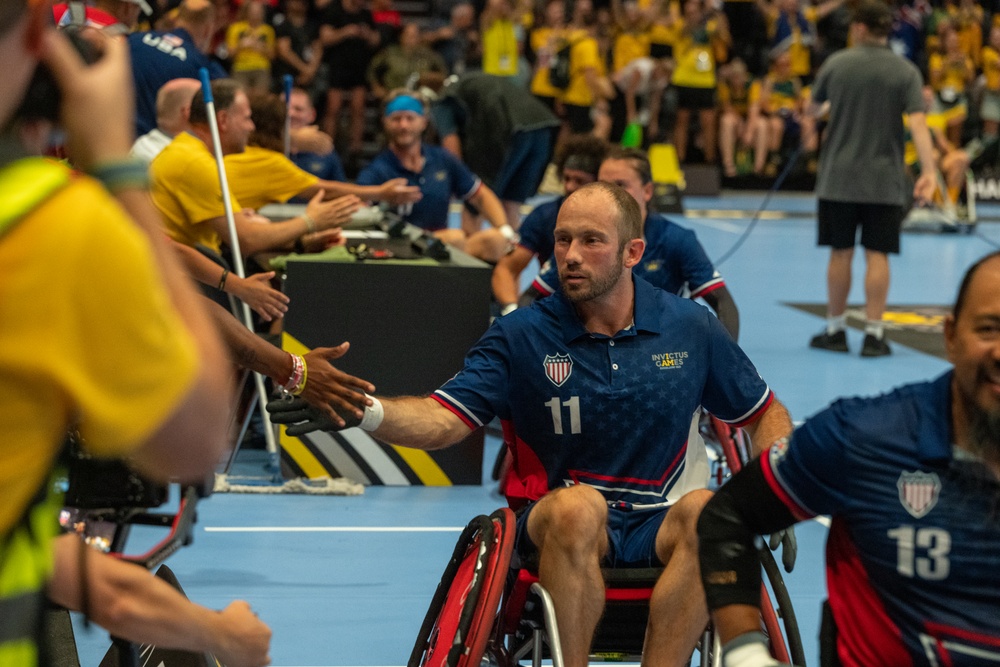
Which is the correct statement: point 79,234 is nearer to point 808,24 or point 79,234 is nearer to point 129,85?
→ point 129,85

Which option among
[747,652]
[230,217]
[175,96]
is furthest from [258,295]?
[747,652]

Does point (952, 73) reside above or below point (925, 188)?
below

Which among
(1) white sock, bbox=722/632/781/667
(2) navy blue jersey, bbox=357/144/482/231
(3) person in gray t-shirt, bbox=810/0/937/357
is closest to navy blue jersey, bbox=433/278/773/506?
(1) white sock, bbox=722/632/781/667

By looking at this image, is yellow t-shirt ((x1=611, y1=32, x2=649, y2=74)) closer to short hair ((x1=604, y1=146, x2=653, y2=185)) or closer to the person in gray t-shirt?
the person in gray t-shirt

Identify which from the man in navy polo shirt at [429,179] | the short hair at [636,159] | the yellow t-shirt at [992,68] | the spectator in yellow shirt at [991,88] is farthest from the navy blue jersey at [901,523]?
the yellow t-shirt at [992,68]

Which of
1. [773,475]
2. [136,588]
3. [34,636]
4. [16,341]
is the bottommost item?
[773,475]

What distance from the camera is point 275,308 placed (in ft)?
17.8

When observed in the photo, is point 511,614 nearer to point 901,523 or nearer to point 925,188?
point 901,523

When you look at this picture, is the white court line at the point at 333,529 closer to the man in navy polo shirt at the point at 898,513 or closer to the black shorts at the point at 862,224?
the man in navy polo shirt at the point at 898,513

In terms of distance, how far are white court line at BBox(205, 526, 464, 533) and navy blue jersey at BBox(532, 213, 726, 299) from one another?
115cm

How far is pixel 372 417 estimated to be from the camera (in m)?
3.31

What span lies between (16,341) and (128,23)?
6.04m

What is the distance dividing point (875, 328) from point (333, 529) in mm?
4996

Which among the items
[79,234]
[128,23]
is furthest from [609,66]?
[79,234]
